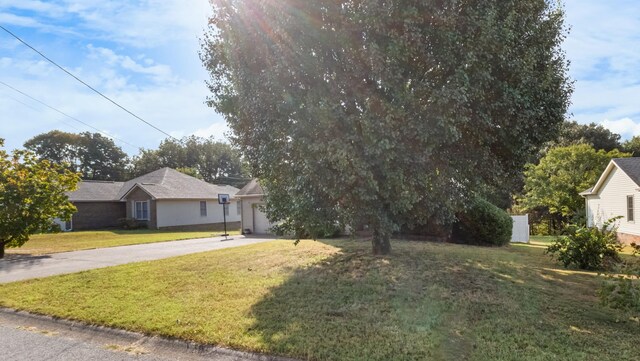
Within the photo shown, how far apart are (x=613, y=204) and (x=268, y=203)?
65.7 feet

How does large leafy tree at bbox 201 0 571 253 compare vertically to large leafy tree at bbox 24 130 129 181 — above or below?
below

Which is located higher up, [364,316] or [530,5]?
[530,5]

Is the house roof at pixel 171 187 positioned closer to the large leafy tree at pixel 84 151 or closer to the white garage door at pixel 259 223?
the white garage door at pixel 259 223

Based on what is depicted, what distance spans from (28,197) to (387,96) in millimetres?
14040

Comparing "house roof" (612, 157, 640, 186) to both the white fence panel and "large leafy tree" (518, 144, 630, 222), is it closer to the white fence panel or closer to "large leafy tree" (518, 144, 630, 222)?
the white fence panel

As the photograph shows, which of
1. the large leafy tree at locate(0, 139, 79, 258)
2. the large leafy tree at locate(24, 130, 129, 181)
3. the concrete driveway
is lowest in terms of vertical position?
the concrete driveway

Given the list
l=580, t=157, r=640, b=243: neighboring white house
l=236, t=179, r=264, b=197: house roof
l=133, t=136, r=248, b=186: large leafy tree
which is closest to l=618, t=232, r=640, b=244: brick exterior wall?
l=580, t=157, r=640, b=243: neighboring white house

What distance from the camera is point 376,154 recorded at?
598cm

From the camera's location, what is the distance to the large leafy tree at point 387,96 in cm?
607

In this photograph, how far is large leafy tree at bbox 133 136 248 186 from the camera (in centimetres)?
5278

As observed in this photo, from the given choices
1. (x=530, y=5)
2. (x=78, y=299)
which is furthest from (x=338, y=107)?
(x=78, y=299)

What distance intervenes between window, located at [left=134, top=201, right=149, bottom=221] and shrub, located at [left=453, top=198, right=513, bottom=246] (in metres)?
23.8

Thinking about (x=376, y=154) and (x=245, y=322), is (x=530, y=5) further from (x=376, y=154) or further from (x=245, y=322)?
(x=245, y=322)

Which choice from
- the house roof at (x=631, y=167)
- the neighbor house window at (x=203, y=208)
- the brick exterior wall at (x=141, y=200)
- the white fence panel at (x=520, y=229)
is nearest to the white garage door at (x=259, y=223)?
the brick exterior wall at (x=141, y=200)
